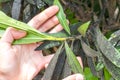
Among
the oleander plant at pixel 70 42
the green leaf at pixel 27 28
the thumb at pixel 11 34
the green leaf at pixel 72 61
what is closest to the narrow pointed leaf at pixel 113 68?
the oleander plant at pixel 70 42

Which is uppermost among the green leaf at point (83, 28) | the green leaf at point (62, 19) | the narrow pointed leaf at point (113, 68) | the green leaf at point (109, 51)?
the green leaf at point (62, 19)

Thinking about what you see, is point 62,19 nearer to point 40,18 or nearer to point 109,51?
point 40,18

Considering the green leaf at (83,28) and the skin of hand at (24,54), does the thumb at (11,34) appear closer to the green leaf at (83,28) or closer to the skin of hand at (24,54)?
the skin of hand at (24,54)

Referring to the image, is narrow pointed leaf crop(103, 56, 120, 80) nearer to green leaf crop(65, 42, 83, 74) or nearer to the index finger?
green leaf crop(65, 42, 83, 74)

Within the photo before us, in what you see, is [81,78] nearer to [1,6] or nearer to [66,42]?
[66,42]

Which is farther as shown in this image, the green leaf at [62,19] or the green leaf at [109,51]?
the green leaf at [62,19]

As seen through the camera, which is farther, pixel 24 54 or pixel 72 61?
pixel 24 54

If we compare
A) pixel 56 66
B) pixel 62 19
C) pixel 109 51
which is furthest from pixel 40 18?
pixel 109 51
